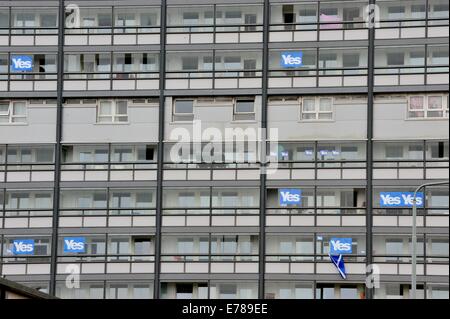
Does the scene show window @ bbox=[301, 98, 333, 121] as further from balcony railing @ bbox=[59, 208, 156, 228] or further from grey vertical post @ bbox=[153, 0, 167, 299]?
balcony railing @ bbox=[59, 208, 156, 228]

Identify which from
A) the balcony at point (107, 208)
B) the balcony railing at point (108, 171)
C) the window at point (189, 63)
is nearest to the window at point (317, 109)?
the window at point (189, 63)

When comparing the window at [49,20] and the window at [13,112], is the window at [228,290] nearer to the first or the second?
the window at [13,112]

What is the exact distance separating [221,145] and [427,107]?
10096 mm

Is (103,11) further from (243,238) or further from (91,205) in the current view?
(243,238)

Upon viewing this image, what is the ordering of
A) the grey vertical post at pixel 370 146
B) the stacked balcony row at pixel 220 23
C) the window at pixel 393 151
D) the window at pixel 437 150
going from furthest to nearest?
the stacked balcony row at pixel 220 23
the window at pixel 393 151
the window at pixel 437 150
the grey vertical post at pixel 370 146

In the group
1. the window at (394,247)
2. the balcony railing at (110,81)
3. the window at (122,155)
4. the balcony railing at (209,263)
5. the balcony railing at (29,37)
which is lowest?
the balcony railing at (209,263)

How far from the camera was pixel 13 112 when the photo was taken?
54719mm

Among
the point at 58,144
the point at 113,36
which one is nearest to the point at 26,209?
the point at 58,144

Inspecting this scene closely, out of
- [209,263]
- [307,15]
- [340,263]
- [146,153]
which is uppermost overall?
[307,15]

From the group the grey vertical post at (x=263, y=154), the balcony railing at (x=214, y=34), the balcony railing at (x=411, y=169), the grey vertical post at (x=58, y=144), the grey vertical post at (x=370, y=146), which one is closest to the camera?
the grey vertical post at (x=370, y=146)

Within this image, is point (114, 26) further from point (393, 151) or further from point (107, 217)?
point (393, 151)

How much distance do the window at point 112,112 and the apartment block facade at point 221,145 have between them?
2.8 inches

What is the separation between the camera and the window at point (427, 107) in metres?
52.3
